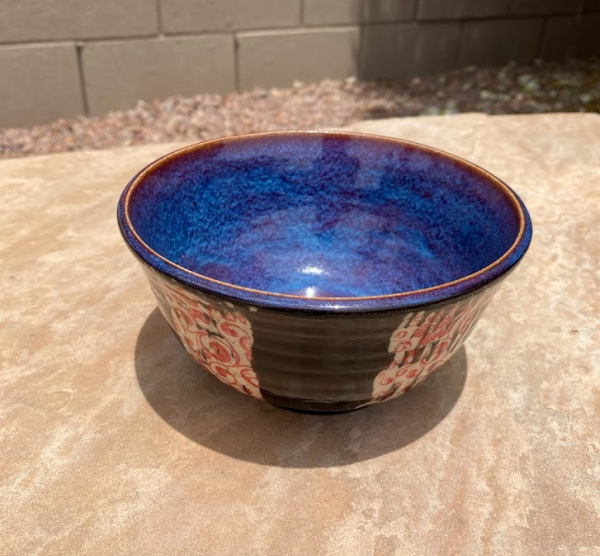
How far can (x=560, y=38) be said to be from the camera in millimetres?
4098

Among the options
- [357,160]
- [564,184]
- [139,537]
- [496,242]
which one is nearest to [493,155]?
[564,184]

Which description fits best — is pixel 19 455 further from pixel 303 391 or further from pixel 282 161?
pixel 282 161

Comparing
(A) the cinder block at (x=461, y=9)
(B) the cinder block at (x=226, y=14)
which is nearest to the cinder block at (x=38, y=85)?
(B) the cinder block at (x=226, y=14)

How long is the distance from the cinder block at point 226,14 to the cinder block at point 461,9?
0.80 metres

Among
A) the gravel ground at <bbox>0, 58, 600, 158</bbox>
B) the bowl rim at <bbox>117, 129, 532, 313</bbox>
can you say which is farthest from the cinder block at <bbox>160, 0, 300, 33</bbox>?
the bowl rim at <bbox>117, 129, 532, 313</bbox>

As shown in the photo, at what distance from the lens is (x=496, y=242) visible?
3.58 feet

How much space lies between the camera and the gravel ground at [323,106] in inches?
121

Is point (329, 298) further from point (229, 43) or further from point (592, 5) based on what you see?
Result: point (592, 5)

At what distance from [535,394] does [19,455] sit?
88 centimetres

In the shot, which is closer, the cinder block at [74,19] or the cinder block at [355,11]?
the cinder block at [74,19]

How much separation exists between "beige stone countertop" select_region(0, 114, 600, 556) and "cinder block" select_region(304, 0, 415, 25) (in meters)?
2.32

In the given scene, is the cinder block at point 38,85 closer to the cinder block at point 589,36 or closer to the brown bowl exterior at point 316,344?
the brown bowl exterior at point 316,344

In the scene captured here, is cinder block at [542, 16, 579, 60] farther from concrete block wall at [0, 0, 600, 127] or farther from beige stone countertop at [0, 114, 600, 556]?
beige stone countertop at [0, 114, 600, 556]

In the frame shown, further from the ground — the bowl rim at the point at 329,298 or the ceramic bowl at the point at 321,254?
the bowl rim at the point at 329,298
